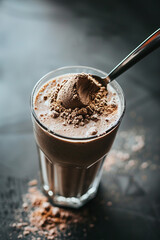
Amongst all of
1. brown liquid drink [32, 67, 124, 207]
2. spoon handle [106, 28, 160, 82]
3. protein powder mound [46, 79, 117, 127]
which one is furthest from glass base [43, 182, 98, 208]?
spoon handle [106, 28, 160, 82]

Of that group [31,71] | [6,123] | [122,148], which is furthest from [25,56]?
[122,148]

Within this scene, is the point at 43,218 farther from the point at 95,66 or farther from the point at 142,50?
the point at 95,66

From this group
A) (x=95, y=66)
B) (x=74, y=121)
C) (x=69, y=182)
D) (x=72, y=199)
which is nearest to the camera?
(x=74, y=121)

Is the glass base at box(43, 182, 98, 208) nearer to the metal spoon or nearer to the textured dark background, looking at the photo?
the textured dark background

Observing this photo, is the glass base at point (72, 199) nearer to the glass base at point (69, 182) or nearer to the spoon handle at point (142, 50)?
the glass base at point (69, 182)

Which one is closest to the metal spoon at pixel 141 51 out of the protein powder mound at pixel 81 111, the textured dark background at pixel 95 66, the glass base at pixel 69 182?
the protein powder mound at pixel 81 111

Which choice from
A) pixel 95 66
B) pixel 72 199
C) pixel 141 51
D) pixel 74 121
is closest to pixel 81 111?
pixel 74 121
